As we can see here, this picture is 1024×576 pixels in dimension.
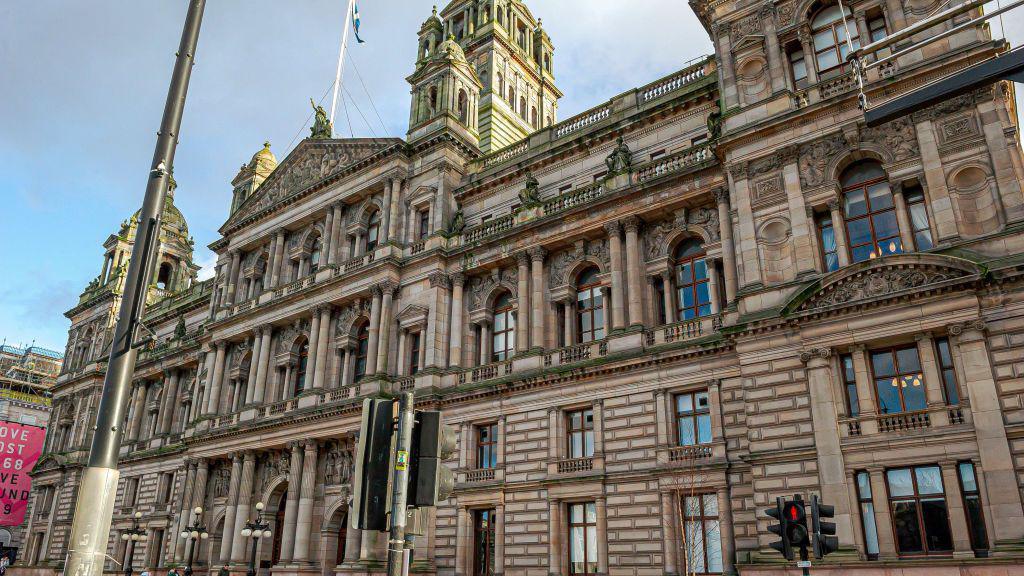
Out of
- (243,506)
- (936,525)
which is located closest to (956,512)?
(936,525)

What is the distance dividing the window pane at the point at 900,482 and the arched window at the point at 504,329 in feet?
54.0

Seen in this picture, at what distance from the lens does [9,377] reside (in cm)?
8631

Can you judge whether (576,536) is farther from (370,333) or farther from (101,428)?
(101,428)

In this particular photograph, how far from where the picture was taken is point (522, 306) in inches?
1278

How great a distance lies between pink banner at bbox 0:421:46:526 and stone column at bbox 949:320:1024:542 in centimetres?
6951

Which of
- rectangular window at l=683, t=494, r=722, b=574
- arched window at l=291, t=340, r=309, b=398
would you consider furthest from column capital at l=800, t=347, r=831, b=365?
arched window at l=291, t=340, r=309, b=398

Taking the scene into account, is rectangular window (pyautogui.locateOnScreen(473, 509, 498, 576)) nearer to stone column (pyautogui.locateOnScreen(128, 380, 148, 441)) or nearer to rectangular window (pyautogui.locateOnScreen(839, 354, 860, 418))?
rectangular window (pyautogui.locateOnScreen(839, 354, 860, 418))

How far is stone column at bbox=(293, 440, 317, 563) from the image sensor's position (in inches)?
1377

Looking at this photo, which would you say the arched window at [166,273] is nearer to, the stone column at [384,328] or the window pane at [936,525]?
the stone column at [384,328]

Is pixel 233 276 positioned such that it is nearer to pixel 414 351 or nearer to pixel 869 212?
pixel 414 351

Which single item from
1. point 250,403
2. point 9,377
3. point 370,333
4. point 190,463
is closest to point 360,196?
point 370,333

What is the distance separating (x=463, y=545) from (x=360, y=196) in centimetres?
1959

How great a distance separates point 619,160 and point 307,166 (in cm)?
2097

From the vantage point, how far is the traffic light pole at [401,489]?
6094 mm
